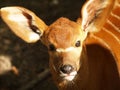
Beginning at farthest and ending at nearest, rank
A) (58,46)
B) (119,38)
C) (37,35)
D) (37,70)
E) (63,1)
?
1. (63,1)
2. (37,70)
3. (119,38)
4. (37,35)
5. (58,46)

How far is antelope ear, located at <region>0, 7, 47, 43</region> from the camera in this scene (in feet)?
15.8

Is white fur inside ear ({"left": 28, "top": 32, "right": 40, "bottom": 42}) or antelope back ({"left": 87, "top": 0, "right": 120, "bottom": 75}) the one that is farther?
antelope back ({"left": 87, "top": 0, "right": 120, "bottom": 75})

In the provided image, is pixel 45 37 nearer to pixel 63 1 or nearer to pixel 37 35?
pixel 37 35

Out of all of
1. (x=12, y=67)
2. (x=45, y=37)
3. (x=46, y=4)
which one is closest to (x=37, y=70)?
(x=12, y=67)

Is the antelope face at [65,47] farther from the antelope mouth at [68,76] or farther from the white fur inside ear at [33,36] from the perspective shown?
the white fur inside ear at [33,36]

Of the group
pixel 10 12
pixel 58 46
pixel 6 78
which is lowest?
pixel 6 78

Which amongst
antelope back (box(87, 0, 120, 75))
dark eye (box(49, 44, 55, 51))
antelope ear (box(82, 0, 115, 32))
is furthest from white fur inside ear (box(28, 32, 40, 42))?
antelope back (box(87, 0, 120, 75))

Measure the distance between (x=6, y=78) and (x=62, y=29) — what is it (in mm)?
1983

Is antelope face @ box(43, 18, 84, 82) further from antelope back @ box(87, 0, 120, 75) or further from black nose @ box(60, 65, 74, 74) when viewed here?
antelope back @ box(87, 0, 120, 75)

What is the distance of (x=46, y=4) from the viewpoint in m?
7.21

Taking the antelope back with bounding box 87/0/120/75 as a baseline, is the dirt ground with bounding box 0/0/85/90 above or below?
below

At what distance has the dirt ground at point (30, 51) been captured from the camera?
6301mm

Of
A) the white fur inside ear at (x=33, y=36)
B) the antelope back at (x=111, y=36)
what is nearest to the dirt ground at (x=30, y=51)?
the antelope back at (x=111, y=36)

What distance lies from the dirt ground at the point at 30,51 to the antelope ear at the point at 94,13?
1.56 m
